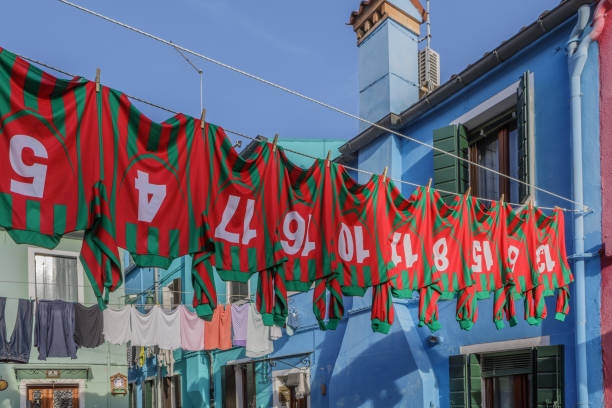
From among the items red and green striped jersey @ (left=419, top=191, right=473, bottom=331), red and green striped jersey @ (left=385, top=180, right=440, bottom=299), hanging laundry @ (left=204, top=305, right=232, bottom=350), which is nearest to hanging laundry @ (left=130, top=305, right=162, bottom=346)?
hanging laundry @ (left=204, top=305, right=232, bottom=350)

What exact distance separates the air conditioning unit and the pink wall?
5.15m

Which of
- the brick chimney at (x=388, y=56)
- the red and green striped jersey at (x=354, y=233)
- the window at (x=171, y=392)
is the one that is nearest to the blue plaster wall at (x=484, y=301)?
the brick chimney at (x=388, y=56)

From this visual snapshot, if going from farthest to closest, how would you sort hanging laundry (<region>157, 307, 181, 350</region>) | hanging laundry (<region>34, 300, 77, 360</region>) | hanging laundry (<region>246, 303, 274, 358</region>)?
hanging laundry (<region>157, 307, 181, 350</region>)
hanging laundry (<region>246, 303, 274, 358</region>)
hanging laundry (<region>34, 300, 77, 360</region>)

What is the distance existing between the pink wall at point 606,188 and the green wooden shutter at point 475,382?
6.84 feet

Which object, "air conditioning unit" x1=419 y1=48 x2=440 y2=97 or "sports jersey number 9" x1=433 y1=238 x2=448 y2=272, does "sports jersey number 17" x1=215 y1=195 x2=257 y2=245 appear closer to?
"sports jersey number 9" x1=433 y1=238 x2=448 y2=272

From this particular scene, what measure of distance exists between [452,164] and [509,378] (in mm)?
3332

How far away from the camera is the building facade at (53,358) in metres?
13.6

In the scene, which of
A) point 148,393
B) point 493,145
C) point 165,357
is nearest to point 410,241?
point 493,145

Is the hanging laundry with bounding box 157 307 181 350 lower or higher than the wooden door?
higher

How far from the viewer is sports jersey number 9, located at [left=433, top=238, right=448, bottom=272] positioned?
6.22 metres

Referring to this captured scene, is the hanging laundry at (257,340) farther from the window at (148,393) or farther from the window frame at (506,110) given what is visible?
the window at (148,393)

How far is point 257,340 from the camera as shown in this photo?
13.6 meters

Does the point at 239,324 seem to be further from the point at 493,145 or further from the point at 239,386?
the point at 493,145

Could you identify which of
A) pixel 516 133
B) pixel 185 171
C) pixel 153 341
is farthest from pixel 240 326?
pixel 185 171
